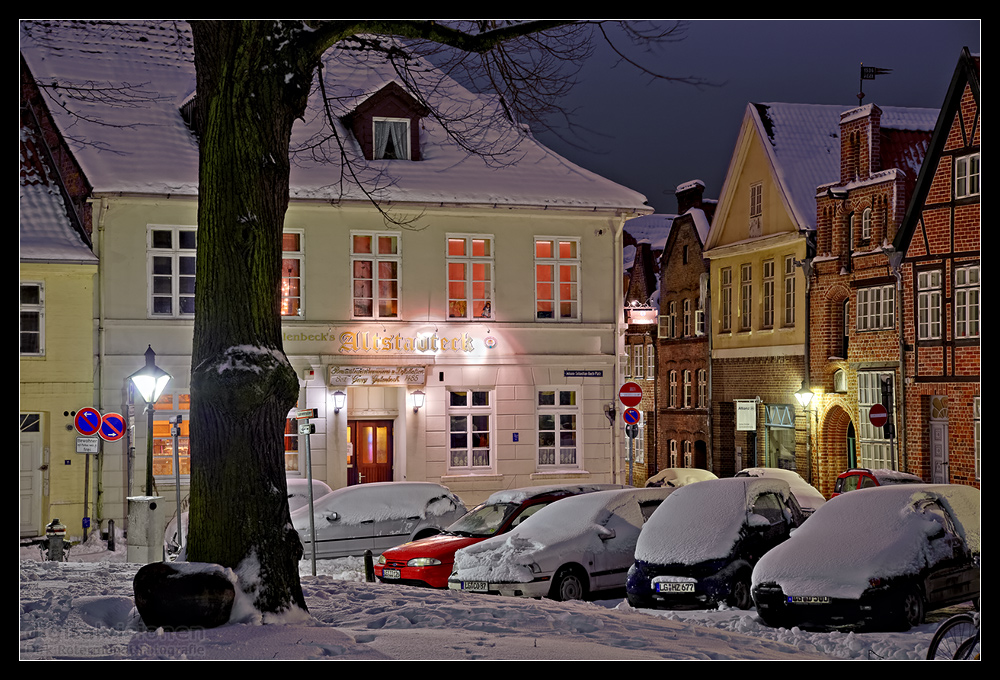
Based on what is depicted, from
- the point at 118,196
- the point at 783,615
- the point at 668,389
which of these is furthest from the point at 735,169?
the point at 783,615

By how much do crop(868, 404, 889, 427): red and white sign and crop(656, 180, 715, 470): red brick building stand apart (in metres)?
9.80

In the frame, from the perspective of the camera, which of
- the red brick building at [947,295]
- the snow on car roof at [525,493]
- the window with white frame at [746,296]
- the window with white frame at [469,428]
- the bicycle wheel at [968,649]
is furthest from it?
the window with white frame at [746,296]

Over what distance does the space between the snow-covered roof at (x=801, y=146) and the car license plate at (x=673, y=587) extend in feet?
79.3

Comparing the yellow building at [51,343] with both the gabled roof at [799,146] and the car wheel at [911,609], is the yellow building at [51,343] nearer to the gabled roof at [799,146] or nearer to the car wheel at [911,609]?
the car wheel at [911,609]

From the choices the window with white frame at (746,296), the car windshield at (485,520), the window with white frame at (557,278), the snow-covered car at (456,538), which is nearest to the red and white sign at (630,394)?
the window with white frame at (557,278)

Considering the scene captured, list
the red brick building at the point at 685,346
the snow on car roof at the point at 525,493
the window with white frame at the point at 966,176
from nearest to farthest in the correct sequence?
the snow on car roof at the point at 525,493 < the window with white frame at the point at 966,176 < the red brick building at the point at 685,346

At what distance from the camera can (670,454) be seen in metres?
43.6

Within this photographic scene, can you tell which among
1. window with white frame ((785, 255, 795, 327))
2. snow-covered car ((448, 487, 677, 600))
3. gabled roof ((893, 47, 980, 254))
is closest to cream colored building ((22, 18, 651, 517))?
gabled roof ((893, 47, 980, 254))

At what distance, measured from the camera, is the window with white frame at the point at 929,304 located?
95.4 feet

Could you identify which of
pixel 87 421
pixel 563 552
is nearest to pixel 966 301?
pixel 563 552

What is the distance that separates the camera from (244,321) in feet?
34.5

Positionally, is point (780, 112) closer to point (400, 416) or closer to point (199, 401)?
point (400, 416)

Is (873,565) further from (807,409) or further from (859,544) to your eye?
(807,409)

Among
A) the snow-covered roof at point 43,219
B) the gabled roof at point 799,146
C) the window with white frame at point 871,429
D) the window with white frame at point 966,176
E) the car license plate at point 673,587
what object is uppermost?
the gabled roof at point 799,146
